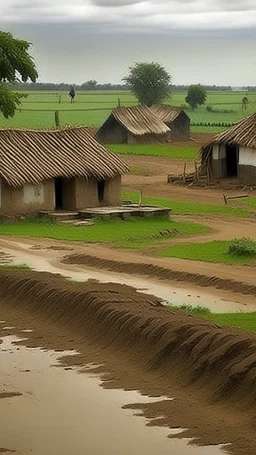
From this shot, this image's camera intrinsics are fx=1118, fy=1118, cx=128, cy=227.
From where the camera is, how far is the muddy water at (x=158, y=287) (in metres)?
22.1

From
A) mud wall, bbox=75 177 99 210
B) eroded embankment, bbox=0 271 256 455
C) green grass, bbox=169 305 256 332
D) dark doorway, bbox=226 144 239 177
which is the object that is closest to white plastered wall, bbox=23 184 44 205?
mud wall, bbox=75 177 99 210

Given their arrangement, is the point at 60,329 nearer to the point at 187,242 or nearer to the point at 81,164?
the point at 187,242

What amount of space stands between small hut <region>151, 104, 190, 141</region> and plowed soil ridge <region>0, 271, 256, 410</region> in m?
43.5

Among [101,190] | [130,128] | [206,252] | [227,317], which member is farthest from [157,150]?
[227,317]

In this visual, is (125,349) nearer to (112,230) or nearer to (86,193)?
(112,230)

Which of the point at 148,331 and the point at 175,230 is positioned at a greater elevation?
the point at 148,331

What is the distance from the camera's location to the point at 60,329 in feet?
68.2

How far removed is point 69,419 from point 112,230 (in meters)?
17.6

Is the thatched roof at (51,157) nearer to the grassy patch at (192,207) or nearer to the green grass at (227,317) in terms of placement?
the grassy patch at (192,207)

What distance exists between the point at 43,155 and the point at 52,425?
2104 cm

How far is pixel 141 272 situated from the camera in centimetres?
2611

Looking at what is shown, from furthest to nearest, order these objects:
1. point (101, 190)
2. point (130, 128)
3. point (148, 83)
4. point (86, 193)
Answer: point (148, 83) < point (130, 128) < point (101, 190) < point (86, 193)

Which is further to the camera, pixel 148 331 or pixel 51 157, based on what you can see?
pixel 51 157

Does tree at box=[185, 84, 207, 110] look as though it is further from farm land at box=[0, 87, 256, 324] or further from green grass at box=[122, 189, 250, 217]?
green grass at box=[122, 189, 250, 217]
